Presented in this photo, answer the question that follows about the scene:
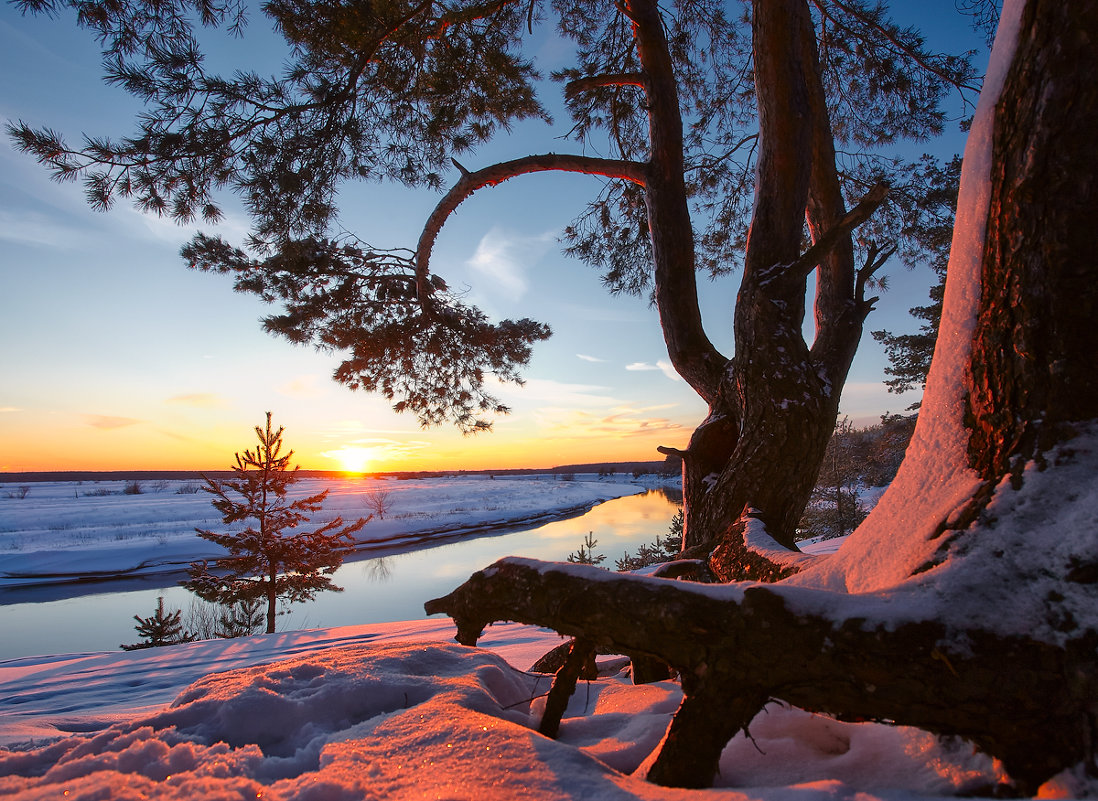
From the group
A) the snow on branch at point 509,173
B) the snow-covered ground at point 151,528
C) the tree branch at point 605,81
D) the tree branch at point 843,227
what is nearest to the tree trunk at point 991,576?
the tree branch at point 843,227

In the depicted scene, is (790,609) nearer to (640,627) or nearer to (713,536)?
(640,627)

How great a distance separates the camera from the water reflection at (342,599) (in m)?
8.06

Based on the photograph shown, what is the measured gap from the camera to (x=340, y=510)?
25156 mm

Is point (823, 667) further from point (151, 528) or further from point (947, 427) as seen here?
point (151, 528)

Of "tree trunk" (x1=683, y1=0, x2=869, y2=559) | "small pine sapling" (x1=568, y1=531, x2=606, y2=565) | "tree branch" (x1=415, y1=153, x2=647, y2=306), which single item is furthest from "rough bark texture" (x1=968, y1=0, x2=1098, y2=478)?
"small pine sapling" (x1=568, y1=531, x2=606, y2=565)

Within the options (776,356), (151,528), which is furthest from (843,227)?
(151,528)

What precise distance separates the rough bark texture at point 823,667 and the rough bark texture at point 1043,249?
1.67 ft

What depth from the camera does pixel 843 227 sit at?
2.55m

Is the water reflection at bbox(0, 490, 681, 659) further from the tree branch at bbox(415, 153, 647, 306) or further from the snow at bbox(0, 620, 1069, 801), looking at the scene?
the snow at bbox(0, 620, 1069, 801)

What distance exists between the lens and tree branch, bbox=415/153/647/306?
3.77m

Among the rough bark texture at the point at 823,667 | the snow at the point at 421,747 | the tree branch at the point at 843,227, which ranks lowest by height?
the snow at the point at 421,747

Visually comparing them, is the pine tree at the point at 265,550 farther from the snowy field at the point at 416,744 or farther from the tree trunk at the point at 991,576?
the tree trunk at the point at 991,576

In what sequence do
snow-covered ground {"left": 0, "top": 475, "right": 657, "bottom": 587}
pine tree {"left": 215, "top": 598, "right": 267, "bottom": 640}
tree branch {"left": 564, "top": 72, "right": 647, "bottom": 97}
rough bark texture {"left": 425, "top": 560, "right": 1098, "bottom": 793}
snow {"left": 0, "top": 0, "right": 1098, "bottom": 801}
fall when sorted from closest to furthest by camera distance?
rough bark texture {"left": 425, "top": 560, "right": 1098, "bottom": 793} < snow {"left": 0, "top": 0, "right": 1098, "bottom": 801} < tree branch {"left": 564, "top": 72, "right": 647, "bottom": 97} < pine tree {"left": 215, "top": 598, "right": 267, "bottom": 640} < snow-covered ground {"left": 0, "top": 475, "right": 657, "bottom": 587}

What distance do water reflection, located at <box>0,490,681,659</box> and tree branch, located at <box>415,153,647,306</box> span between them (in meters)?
4.17
